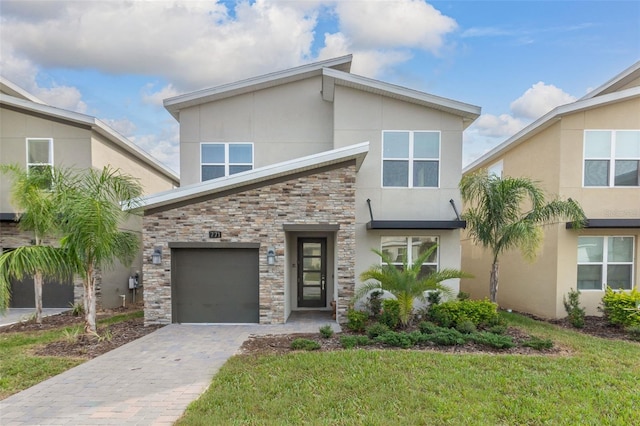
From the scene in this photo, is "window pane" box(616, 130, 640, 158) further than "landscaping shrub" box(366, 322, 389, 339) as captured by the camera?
Yes

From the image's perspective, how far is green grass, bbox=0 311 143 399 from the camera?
5557 millimetres

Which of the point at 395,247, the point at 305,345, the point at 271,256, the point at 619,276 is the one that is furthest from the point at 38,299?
the point at 619,276

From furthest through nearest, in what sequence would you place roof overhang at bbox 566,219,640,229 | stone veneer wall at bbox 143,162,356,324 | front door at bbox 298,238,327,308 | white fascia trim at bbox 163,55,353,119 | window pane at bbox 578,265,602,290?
front door at bbox 298,238,327,308, white fascia trim at bbox 163,55,353,119, window pane at bbox 578,265,602,290, roof overhang at bbox 566,219,640,229, stone veneer wall at bbox 143,162,356,324

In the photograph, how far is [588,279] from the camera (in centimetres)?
1048

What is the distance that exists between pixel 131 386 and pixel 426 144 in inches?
372

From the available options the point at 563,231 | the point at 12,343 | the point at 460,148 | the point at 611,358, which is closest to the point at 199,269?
the point at 12,343

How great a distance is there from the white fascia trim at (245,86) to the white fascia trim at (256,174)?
135 inches

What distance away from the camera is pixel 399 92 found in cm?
1022

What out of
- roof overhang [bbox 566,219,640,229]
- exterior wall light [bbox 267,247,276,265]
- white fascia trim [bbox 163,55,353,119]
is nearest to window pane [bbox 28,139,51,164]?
white fascia trim [bbox 163,55,353,119]

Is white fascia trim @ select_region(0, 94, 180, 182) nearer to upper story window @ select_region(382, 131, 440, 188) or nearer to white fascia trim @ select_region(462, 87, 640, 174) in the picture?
upper story window @ select_region(382, 131, 440, 188)


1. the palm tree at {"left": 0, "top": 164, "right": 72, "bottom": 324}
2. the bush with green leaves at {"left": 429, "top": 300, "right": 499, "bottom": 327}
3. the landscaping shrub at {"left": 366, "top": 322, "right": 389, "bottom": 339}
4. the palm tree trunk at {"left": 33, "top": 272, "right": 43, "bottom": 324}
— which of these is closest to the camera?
the palm tree at {"left": 0, "top": 164, "right": 72, "bottom": 324}

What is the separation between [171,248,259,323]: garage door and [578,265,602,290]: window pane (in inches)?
385

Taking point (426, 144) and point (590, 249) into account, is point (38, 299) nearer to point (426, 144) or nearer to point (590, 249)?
point (426, 144)

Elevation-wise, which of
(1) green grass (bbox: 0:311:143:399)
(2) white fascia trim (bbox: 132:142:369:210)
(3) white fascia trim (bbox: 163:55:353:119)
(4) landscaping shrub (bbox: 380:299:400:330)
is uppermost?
(3) white fascia trim (bbox: 163:55:353:119)
